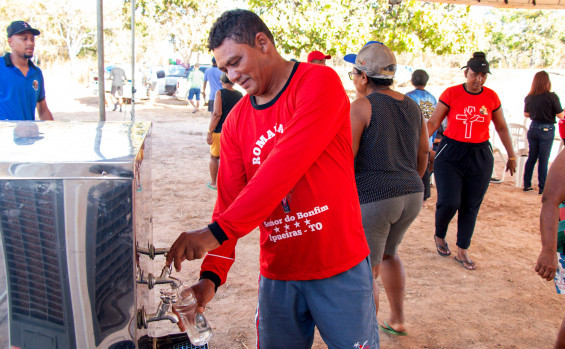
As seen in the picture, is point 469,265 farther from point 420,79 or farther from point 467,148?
point 420,79

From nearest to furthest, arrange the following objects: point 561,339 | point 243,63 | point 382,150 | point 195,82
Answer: point 243,63, point 561,339, point 382,150, point 195,82

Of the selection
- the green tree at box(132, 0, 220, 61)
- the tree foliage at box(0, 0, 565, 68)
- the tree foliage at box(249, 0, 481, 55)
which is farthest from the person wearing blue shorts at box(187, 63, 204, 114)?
the green tree at box(132, 0, 220, 61)

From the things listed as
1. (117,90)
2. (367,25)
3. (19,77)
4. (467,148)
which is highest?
(367,25)

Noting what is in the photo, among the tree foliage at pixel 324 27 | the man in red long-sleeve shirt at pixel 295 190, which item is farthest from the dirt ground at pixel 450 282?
the tree foliage at pixel 324 27

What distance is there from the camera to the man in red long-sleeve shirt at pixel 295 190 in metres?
1.44

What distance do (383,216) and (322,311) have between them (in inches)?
42.1

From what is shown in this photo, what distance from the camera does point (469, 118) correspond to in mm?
4160

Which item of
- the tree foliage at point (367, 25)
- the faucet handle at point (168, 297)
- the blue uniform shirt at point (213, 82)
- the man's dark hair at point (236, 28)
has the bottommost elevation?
the blue uniform shirt at point (213, 82)

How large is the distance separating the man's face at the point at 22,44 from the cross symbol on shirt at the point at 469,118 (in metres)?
3.92

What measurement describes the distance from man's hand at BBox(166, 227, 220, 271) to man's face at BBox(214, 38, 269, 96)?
1.70ft

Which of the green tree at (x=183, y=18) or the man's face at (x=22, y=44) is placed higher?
the green tree at (x=183, y=18)

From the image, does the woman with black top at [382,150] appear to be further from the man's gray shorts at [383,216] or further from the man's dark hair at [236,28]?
the man's dark hair at [236,28]

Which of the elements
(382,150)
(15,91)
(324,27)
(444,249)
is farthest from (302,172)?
(324,27)

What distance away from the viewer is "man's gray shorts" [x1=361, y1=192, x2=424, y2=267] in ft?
8.46
